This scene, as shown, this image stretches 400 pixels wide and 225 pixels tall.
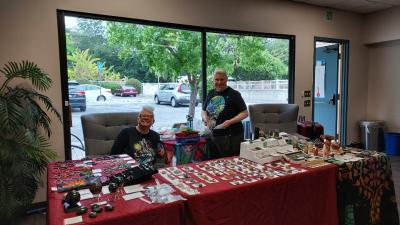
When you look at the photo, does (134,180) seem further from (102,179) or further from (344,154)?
(344,154)

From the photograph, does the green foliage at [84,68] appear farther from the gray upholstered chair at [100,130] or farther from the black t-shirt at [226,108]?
the black t-shirt at [226,108]

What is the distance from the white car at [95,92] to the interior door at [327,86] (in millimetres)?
3797

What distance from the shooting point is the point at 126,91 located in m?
3.72

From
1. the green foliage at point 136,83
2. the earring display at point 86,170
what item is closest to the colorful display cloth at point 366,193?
the earring display at point 86,170

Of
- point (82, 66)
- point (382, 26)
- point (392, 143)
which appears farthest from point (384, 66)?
point (82, 66)

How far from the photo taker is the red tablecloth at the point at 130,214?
1256mm

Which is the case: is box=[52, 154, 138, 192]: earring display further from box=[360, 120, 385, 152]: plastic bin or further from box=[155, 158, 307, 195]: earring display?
box=[360, 120, 385, 152]: plastic bin

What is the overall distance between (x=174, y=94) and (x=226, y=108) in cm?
120

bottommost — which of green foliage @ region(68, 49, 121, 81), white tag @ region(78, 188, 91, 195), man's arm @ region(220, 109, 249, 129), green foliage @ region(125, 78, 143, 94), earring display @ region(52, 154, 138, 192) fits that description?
white tag @ region(78, 188, 91, 195)

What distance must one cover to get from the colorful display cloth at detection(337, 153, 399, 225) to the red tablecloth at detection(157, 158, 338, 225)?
10cm

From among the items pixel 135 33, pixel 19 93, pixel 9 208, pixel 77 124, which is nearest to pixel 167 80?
pixel 135 33

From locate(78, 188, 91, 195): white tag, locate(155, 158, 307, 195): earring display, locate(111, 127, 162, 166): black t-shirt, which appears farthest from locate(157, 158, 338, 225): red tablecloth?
A: locate(111, 127, 162, 166): black t-shirt

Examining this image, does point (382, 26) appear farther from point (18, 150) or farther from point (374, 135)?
point (18, 150)

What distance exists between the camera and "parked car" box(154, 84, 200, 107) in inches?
155
